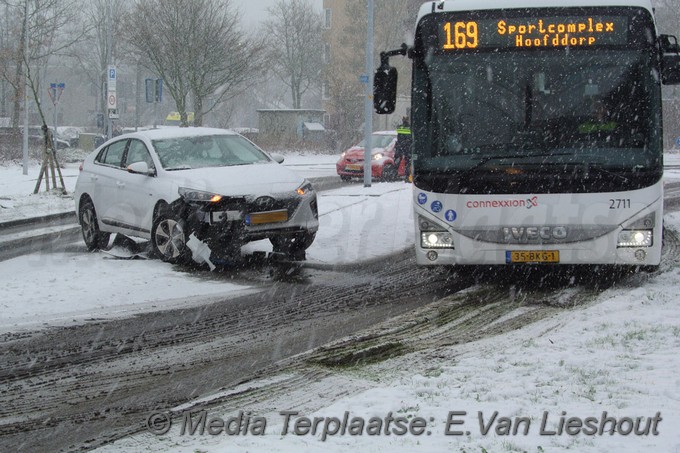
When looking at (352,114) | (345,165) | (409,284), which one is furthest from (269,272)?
(352,114)

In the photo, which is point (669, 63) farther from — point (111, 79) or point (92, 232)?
point (111, 79)

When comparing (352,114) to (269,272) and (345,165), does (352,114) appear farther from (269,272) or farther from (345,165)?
(269,272)

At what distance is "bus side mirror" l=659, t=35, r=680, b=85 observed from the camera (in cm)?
980

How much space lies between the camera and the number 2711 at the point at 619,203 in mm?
9594

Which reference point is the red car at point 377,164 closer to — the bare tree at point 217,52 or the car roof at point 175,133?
the car roof at point 175,133

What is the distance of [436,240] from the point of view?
32.9ft

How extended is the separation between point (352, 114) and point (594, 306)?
40738 millimetres

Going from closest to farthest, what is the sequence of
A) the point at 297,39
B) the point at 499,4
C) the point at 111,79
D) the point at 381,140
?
1. the point at 499,4
2. the point at 111,79
3. the point at 381,140
4. the point at 297,39

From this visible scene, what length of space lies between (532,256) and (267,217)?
3.38 m

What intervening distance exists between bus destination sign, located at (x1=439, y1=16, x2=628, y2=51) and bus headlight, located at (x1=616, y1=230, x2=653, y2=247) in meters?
1.98

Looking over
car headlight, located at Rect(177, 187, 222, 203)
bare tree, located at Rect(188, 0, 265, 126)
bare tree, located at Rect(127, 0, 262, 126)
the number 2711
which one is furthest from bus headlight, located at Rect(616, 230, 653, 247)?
bare tree, located at Rect(188, 0, 265, 126)

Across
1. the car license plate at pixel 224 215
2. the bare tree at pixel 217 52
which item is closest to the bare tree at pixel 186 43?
the bare tree at pixel 217 52

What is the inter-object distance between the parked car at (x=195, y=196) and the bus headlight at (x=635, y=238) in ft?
13.2

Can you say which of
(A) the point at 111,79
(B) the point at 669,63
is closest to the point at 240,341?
(B) the point at 669,63
